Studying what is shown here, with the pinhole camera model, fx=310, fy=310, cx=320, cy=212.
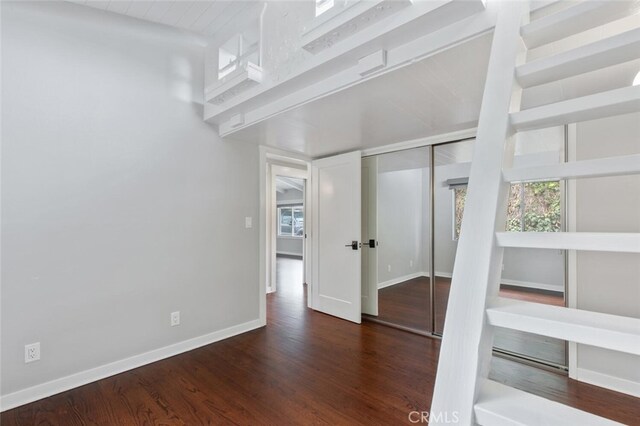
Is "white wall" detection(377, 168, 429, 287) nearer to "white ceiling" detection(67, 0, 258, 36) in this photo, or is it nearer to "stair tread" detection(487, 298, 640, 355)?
"white ceiling" detection(67, 0, 258, 36)

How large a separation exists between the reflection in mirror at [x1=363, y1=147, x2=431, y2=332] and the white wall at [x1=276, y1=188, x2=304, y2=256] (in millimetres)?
5248

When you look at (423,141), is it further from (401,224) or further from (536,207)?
(401,224)

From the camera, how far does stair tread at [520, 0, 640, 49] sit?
110 cm

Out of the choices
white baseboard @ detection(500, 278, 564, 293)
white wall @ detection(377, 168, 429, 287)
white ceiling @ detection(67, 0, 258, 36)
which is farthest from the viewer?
white wall @ detection(377, 168, 429, 287)

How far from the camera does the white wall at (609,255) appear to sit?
2148 mm

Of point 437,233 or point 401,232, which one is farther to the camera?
point 401,232

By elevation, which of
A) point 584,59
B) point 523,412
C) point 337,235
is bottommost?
point 523,412

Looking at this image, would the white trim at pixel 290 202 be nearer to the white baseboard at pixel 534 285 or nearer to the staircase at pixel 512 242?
the white baseboard at pixel 534 285

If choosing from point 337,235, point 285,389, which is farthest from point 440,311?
point 285,389

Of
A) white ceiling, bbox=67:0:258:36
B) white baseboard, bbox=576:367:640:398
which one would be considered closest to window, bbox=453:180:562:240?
white baseboard, bbox=576:367:640:398

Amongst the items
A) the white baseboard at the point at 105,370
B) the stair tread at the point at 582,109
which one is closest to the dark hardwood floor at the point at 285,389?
the white baseboard at the point at 105,370

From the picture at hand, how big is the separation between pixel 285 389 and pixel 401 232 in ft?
8.73

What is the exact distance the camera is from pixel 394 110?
8.07 feet

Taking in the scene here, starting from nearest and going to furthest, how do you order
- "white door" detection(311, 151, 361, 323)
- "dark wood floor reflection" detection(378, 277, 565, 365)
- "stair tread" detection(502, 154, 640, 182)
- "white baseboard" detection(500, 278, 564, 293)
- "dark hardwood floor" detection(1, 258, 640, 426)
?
"stair tread" detection(502, 154, 640, 182) < "dark hardwood floor" detection(1, 258, 640, 426) < "dark wood floor reflection" detection(378, 277, 565, 365) < "white baseboard" detection(500, 278, 564, 293) < "white door" detection(311, 151, 361, 323)
